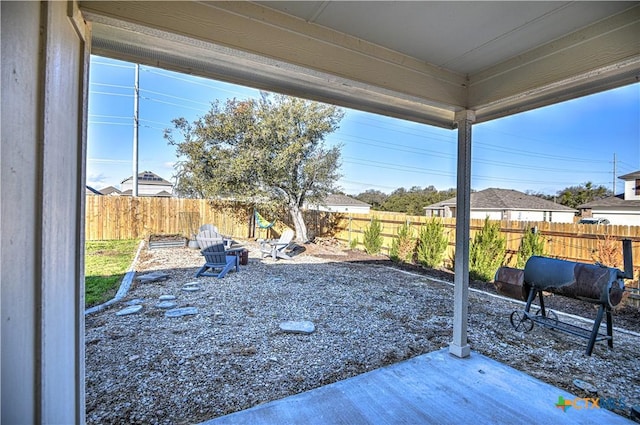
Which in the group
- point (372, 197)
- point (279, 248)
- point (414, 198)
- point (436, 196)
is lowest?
point (279, 248)

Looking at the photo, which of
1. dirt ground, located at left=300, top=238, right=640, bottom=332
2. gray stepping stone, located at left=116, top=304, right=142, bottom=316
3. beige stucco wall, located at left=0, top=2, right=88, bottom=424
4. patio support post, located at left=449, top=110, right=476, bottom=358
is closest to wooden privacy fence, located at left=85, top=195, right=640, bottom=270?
dirt ground, located at left=300, top=238, right=640, bottom=332

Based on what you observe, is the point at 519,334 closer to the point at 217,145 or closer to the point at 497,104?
the point at 497,104

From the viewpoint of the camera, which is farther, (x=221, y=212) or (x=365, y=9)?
(x=221, y=212)

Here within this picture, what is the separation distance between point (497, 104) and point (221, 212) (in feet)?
32.4

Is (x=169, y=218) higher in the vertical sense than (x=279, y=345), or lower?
higher

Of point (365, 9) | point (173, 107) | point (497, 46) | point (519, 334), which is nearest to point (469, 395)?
point (519, 334)

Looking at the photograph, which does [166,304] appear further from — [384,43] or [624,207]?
[624,207]

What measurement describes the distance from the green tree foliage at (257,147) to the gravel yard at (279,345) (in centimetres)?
471

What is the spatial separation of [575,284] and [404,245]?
4.58m

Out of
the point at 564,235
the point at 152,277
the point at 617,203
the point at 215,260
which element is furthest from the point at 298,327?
the point at 617,203

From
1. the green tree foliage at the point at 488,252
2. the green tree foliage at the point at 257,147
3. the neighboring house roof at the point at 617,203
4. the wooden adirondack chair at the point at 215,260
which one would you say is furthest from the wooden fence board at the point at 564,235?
the neighboring house roof at the point at 617,203

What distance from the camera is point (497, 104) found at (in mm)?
2285

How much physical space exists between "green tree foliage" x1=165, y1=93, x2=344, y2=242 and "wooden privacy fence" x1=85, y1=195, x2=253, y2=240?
1.04 metres

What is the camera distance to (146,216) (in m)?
10.0
